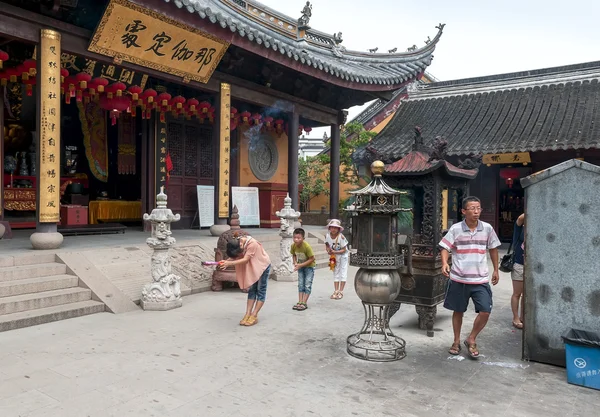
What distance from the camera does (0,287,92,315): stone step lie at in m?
5.21

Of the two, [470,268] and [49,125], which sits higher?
[49,125]

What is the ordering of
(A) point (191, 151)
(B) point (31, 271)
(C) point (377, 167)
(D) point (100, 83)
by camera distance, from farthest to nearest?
(A) point (191, 151) < (D) point (100, 83) < (B) point (31, 271) < (C) point (377, 167)

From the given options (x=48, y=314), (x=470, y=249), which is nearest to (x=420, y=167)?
(x=470, y=249)

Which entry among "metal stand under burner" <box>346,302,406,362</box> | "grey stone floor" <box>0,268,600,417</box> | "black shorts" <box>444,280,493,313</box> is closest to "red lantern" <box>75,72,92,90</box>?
"grey stone floor" <box>0,268,600,417</box>

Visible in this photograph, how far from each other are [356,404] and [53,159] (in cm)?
594

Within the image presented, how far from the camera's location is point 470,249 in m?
4.43

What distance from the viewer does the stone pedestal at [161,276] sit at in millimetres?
6074

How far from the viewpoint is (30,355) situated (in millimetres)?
4145

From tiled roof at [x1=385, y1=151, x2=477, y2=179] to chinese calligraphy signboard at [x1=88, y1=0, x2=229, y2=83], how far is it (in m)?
4.66

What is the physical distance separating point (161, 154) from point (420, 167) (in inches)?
292

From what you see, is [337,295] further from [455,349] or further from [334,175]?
[334,175]

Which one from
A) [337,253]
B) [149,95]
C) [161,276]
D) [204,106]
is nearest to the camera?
[161,276]

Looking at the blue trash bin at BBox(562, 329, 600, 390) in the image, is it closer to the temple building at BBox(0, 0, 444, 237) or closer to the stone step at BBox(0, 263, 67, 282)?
the stone step at BBox(0, 263, 67, 282)

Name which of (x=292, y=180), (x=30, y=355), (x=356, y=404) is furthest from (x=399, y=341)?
(x=292, y=180)
